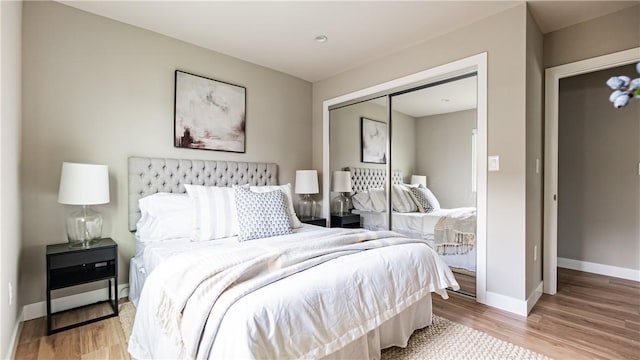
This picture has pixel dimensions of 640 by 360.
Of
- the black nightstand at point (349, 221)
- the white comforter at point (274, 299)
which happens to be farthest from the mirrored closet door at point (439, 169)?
the white comforter at point (274, 299)

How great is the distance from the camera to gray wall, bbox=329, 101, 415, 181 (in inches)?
138

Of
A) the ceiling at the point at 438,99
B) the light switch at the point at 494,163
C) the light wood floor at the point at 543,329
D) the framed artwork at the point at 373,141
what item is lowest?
the light wood floor at the point at 543,329

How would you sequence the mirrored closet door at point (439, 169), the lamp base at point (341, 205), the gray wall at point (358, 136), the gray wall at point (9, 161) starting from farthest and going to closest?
1. the lamp base at point (341, 205)
2. the gray wall at point (358, 136)
3. the mirrored closet door at point (439, 169)
4. the gray wall at point (9, 161)

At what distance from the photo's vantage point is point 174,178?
3.06 metres

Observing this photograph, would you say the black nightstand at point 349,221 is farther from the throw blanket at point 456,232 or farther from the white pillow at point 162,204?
the white pillow at point 162,204

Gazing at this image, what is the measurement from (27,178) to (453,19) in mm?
3778

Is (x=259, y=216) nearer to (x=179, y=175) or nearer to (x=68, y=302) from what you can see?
(x=179, y=175)

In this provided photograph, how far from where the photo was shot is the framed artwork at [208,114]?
318 centimetres

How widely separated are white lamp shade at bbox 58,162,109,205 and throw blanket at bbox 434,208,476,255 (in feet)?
10.1

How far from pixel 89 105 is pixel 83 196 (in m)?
0.88

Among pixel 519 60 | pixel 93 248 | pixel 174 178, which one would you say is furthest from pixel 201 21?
pixel 519 60

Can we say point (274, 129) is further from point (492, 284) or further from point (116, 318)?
point (492, 284)

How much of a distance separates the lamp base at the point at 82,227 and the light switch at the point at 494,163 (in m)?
A: 3.33

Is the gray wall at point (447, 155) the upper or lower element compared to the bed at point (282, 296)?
upper
